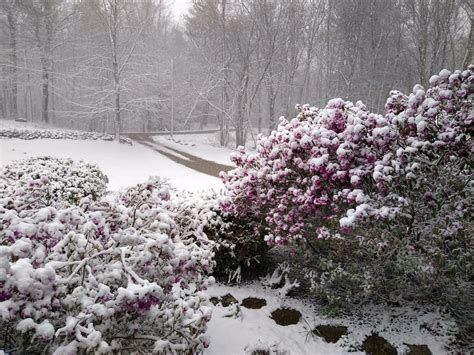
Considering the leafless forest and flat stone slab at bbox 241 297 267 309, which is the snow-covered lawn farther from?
flat stone slab at bbox 241 297 267 309

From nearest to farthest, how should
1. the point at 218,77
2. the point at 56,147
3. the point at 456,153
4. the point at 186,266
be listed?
1. the point at 186,266
2. the point at 456,153
3. the point at 56,147
4. the point at 218,77

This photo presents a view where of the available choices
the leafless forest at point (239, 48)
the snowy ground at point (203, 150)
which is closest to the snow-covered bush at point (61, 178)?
the snowy ground at point (203, 150)

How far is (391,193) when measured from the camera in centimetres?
343

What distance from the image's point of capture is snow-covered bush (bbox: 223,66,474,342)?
3305 millimetres

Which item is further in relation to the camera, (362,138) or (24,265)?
(362,138)

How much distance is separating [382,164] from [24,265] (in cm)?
315

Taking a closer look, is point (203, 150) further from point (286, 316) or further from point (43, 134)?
point (286, 316)

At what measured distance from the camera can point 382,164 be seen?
11.2 ft

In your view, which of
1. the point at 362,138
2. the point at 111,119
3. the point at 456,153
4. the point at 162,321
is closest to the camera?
the point at 162,321

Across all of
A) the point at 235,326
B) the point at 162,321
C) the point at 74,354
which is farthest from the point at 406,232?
the point at 74,354

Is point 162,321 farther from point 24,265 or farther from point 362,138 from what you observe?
point 362,138

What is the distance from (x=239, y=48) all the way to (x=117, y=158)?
9996 mm

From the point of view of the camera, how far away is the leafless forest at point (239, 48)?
20.8m

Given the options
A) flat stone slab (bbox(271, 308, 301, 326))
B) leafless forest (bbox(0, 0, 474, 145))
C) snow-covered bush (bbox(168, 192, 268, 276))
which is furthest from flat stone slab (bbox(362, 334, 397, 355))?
leafless forest (bbox(0, 0, 474, 145))
